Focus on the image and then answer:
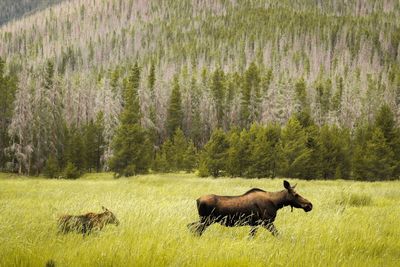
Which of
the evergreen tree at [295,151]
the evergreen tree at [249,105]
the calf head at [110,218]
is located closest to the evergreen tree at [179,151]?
the evergreen tree at [295,151]

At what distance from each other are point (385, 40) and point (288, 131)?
528 feet

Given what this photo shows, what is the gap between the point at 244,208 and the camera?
8.16 metres

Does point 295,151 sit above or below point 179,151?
above

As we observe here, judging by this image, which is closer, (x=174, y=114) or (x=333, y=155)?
(x=333, y=155)

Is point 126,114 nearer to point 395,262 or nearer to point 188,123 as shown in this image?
point 188,123

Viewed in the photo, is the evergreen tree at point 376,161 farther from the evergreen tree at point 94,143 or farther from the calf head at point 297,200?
the calf head at point 297,200

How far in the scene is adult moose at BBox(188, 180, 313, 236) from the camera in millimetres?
7891

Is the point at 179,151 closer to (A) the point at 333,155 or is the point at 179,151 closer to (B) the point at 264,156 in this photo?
(B) the point at 264,156

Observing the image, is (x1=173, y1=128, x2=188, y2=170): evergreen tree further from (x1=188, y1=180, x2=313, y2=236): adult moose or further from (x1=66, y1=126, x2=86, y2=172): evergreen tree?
(x1=188, y1=180, x2=313, y2=236): adult moose

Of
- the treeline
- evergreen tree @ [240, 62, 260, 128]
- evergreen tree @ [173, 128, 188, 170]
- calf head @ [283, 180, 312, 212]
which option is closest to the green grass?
calf head @ [283, 180, 312, 212]

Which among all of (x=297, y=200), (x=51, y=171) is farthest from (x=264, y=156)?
(x=297, y=200)

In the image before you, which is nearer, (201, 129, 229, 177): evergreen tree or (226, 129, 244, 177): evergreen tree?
(226, 129, 244, 177): evergreen tree

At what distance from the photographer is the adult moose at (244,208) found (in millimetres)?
7891

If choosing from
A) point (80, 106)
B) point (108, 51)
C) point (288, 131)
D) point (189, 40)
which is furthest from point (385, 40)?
point (288, 131)
